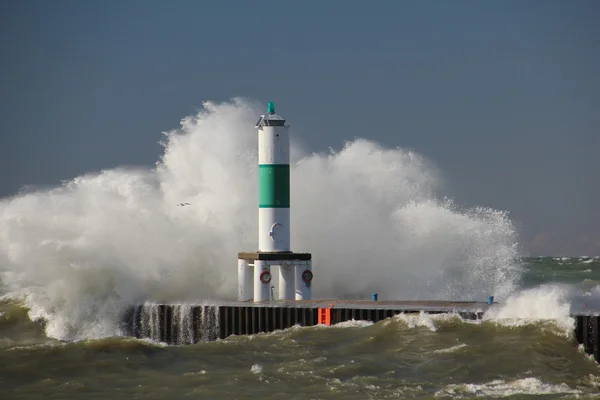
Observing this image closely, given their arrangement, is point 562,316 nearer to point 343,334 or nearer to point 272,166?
point 343,334

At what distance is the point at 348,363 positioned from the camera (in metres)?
19.6

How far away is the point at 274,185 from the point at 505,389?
31.3 feet

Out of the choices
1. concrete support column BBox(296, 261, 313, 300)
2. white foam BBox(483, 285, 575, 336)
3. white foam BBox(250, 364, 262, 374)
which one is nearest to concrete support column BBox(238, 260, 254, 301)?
concrete support column BBox(296, 261, 313, 300)

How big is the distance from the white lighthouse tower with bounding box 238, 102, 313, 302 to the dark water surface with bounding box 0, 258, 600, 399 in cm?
292

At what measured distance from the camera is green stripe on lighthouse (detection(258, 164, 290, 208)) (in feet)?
83.6

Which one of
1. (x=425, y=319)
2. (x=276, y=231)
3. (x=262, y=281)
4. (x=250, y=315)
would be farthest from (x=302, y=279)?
(x=425, y=319)

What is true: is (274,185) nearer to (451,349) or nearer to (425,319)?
(425,319)

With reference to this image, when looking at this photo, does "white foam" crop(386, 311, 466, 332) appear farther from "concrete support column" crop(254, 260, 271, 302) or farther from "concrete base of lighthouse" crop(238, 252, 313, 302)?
"concrete support column" crop(254, 260, 271, 302)

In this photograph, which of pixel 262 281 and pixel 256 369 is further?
pixel 262 281

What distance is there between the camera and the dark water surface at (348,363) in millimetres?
17438

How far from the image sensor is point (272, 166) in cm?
2548

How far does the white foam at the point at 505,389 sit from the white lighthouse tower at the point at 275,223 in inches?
333

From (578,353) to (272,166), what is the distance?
8.71 m

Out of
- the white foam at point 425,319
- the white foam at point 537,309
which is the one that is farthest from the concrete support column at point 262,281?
the white foam at point 537,309
